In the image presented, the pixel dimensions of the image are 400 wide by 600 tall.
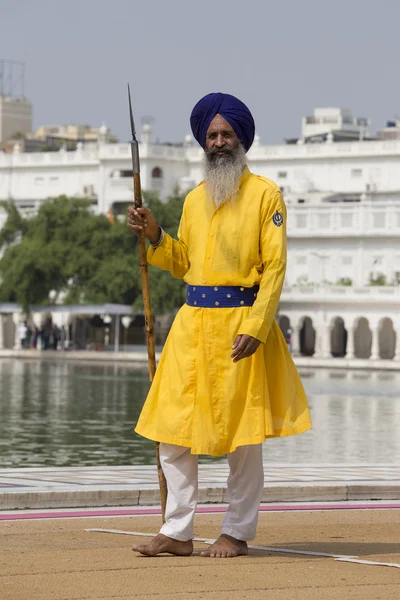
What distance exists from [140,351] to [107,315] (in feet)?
15.9

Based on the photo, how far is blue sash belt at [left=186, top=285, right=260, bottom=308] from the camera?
7836mm

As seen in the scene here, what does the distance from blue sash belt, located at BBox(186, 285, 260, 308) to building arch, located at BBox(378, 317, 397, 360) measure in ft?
243

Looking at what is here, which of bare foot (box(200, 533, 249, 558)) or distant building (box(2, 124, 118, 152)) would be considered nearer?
bare foot (box(200, 533, 249, 558))

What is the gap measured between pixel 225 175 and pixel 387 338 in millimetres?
75284

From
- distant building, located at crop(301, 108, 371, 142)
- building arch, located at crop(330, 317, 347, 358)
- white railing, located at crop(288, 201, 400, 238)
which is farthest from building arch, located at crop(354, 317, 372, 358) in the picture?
distant building, located at crop(301, 108, 371, 142)

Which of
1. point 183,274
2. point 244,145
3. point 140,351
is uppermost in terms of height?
point 244,145

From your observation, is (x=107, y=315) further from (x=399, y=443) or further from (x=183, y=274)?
(x=183, y=274)

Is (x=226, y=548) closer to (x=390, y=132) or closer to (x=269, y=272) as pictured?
(x=269, y=272)

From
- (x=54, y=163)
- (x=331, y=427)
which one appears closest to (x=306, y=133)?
(x=54, y=163)

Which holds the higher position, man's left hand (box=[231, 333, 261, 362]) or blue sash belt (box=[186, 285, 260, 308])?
blue sash belt (box=[186, 285, 260, 308])

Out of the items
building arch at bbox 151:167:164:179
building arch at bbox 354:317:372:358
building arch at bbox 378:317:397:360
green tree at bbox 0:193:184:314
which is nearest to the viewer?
green tree at bbox 0:193:184:314

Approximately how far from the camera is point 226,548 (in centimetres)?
754

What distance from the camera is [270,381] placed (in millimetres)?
7816

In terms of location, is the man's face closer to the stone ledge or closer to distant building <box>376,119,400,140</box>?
the stone ledge
